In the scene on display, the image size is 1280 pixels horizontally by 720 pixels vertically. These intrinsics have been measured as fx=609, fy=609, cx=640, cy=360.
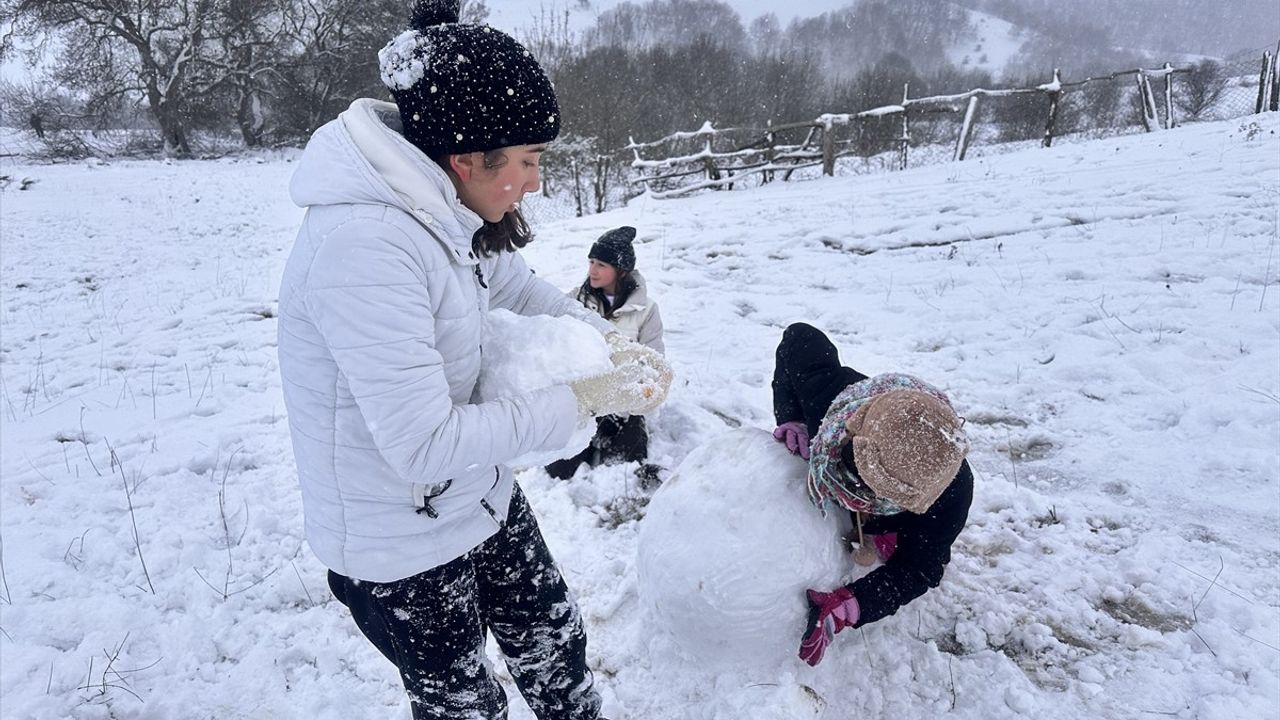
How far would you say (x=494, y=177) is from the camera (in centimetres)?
125

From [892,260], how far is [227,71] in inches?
1078

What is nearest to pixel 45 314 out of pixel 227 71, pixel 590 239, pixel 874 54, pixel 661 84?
pixel 590 239

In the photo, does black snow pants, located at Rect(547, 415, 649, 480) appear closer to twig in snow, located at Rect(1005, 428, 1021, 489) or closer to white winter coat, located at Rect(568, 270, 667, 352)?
white winter coat, located at Rect(568, 270, 667, 352)

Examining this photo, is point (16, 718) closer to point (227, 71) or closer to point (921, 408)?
point (921, 408)

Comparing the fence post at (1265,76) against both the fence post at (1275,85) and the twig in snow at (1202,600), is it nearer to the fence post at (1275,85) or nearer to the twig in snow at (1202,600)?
the fence post at (1275,85)

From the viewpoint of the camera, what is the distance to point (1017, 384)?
153 inches

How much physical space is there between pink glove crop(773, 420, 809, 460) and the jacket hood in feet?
4.77

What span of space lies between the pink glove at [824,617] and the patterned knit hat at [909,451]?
1.40ft

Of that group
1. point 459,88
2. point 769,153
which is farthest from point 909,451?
point 769,153

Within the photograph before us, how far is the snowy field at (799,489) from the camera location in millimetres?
2100

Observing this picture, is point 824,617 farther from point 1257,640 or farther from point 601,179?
point 601,179

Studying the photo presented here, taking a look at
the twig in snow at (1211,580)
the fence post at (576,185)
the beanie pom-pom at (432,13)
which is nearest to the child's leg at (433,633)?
the beanie pom-pom at (432,13)

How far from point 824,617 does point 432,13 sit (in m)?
1.92

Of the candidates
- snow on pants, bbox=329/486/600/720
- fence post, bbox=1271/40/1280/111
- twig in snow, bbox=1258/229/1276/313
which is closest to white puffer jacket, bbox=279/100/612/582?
snow on pants, bbox=329/486/600/720
